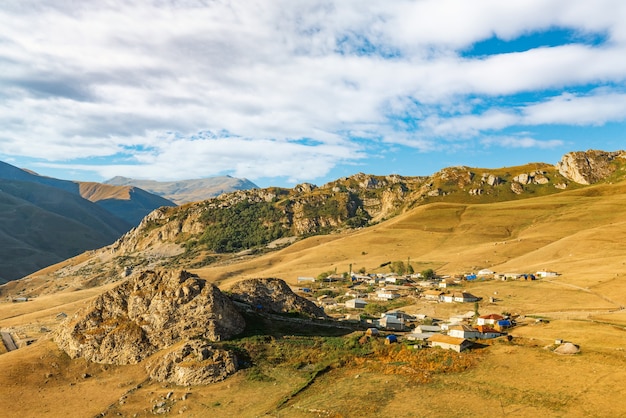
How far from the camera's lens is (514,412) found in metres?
35.6

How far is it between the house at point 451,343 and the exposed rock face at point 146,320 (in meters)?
25.5

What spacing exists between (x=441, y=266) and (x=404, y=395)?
10750cm

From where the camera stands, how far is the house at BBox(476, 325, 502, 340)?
60.0 meters

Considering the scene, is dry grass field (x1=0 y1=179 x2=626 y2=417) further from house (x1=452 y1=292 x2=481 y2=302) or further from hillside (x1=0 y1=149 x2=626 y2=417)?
house (x1=452 y1=292 x2=481 y2=302)

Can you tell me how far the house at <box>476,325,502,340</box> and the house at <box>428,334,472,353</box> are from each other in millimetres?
7110

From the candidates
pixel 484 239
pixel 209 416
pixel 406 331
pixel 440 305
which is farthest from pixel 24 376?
pixel 484 239

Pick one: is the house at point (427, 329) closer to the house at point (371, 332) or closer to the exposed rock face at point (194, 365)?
the house at point (371, 332)

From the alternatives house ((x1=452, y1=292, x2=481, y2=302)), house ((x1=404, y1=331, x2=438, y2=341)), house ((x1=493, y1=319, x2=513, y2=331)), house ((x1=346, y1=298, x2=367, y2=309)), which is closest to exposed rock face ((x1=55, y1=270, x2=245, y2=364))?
house ((x1=404, y1=331, x2=438, y2=341))

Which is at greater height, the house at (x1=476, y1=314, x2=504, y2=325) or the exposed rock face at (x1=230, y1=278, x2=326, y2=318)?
the exposed rock face at (x1=230, y1=278, x2=326, y2=318)

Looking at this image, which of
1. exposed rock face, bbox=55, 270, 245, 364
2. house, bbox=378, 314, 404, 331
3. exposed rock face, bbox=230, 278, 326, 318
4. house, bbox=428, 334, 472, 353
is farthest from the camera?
exposed rock face, bbox=230, 278, 326, 318

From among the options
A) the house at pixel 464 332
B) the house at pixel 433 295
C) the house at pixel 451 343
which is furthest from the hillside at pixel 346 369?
the house at pixel 433 295

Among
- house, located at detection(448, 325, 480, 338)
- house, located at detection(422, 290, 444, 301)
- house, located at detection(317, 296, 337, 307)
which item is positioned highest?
house, located at detection(448, 325, 480, 338)

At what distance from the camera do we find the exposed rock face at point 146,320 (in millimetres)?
56688

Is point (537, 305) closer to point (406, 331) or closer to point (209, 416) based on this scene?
point (406, 331)
